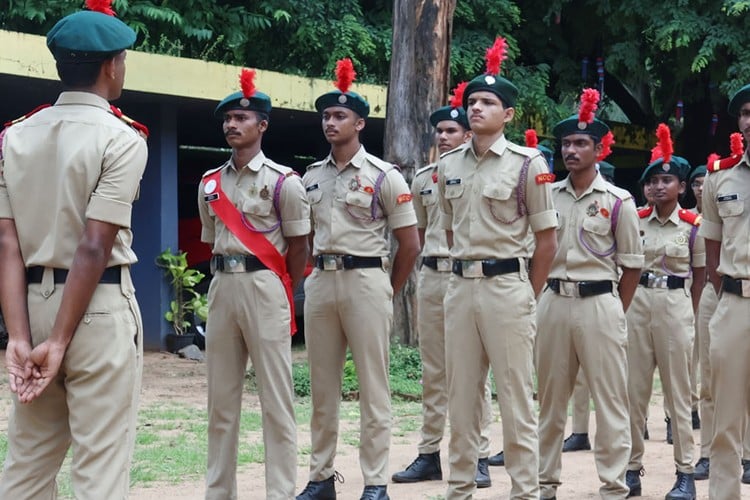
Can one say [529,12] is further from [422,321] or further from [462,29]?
[422,321]

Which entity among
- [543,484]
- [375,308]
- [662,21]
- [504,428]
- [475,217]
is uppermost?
[662,21]

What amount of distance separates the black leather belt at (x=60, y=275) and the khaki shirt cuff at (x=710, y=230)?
3088 mm

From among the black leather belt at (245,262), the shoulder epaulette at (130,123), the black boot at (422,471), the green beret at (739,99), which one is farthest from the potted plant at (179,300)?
the shoulder epaulette at (130,123)

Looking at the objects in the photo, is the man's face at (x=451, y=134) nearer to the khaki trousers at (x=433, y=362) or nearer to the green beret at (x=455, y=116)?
the green beret at (x=455, y=116)

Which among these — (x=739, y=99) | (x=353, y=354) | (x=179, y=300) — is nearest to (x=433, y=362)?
(x=353, y=354)

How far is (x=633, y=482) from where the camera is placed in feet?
22.8

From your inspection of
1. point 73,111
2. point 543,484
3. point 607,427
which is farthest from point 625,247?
point 73,111

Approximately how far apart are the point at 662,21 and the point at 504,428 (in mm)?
11716

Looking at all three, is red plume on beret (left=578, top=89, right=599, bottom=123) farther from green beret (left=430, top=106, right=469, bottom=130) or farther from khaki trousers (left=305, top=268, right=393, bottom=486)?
khaki trousers (left=305, top=268, right=393, bottom=486)

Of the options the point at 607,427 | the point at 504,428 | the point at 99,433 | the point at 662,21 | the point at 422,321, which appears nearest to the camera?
the point at 99,433

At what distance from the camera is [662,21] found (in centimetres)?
1627

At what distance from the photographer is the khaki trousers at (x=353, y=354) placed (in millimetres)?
6543

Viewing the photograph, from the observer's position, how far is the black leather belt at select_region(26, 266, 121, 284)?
154 inches

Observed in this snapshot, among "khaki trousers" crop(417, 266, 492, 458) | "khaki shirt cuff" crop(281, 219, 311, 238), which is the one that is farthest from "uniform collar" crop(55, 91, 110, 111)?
"khaki trousers" crop(417, 266, 492, 458)
